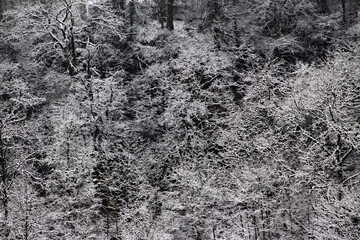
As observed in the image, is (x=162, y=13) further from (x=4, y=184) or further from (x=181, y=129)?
(x=4, y=184)

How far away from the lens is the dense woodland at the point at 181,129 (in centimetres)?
1688

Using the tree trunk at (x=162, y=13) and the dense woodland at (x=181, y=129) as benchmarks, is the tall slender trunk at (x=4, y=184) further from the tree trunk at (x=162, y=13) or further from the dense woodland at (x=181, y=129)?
the tree trunk at (x=162, y=13)

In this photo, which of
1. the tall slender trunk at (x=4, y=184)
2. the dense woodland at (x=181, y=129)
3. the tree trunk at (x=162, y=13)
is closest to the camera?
the tall slender trunk at (x=4, y=184)

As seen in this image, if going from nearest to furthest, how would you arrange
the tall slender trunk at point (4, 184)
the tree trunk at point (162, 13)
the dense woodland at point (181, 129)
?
1. the tall slender trunk at point (4, 184)
2. the dense woodland at point (181, 129)
3. the tree trunk at point (162, 13)

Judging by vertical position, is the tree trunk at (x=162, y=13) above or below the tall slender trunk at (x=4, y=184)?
above

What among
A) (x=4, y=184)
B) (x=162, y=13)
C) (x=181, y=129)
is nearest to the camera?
(x=4, y=184)

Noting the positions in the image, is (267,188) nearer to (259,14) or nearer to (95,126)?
A: (95,126)

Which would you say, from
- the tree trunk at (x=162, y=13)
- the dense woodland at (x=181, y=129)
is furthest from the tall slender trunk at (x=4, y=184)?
the tree trunk at (x=162, y=13)

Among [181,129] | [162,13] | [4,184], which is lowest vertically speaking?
[4,184]

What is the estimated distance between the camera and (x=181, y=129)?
2028cm

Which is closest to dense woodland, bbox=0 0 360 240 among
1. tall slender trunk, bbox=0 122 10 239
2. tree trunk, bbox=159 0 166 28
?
tall slender trunk, bbox=0 122 10 239

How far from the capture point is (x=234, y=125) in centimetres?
1991

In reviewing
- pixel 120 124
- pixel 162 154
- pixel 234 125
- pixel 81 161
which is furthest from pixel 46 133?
pixel 234 125

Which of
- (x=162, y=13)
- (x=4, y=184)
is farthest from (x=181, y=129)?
(x=162, y=13)
